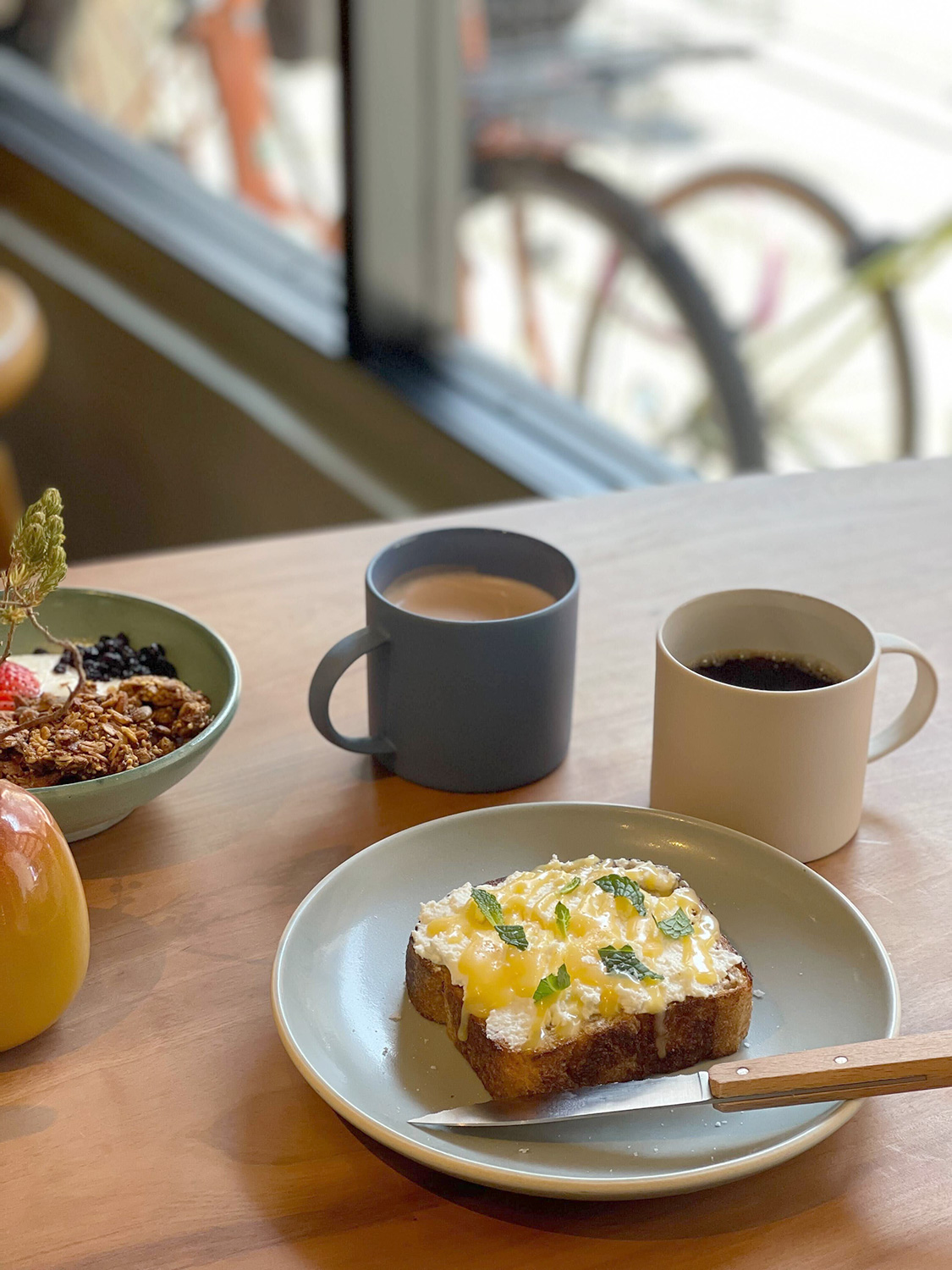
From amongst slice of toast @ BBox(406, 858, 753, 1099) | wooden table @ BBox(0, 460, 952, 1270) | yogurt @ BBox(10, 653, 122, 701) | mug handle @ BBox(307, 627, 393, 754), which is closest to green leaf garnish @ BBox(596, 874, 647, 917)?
slice of toast @ BBox(406, 858, 753, 1099)

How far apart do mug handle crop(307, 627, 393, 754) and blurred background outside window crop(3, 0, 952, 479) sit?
1064 millimetres

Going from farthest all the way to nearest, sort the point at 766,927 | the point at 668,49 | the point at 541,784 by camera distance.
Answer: the point at 668,49 < the point at 541,784 < the point at 766,927

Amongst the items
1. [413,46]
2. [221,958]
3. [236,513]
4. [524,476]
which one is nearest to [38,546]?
[221,958]

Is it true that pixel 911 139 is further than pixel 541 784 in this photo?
Yes

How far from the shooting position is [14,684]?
764mm

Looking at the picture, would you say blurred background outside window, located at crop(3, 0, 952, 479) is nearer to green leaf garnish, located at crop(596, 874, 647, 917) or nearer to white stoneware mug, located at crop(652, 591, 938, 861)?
white stoneware mug, located at crop(652, 591, 938, 861)

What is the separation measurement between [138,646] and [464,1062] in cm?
40

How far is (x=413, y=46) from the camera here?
→ 2100mm

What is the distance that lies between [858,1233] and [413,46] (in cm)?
197

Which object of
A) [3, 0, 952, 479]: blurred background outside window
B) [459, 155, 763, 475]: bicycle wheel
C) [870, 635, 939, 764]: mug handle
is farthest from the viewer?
[459, 155, 763, 475]: bicycle wheel

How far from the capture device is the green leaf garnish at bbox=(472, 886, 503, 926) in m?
0.62

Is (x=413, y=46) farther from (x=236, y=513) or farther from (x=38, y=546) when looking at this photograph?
(x=38, y=546)

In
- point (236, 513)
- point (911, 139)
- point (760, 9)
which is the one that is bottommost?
point (236, 513)

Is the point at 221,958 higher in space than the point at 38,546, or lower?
lower
